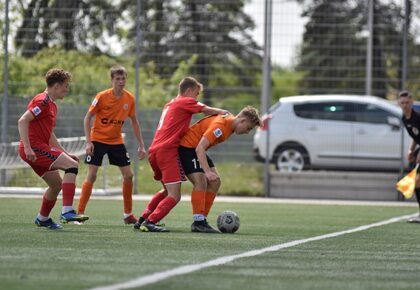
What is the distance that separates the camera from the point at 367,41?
22.2 m

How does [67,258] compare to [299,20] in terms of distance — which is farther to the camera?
[299,20]

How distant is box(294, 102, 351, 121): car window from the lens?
2200 cm

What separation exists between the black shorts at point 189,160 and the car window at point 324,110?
1111cm

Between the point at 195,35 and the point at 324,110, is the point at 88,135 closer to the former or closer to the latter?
the point at 195,35

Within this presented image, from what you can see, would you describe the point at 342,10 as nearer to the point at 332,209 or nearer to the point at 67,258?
the point at 332,209

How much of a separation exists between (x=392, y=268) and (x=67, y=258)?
2.33 metres

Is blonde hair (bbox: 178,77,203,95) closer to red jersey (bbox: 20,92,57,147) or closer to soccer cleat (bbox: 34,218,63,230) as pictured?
red jersey (bbox: 20,92,57,147)

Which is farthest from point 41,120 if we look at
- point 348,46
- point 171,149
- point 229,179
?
point 348,46

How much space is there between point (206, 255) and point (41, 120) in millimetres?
3319

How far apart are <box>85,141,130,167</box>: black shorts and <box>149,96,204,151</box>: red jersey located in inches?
65.4

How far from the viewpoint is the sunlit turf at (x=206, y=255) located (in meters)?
6.77

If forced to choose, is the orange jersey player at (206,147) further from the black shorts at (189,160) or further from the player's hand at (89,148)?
the player's hand at (89,148)

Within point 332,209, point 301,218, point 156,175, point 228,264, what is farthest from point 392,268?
point 332,209

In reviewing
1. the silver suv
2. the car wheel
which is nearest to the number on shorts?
the silver suv
